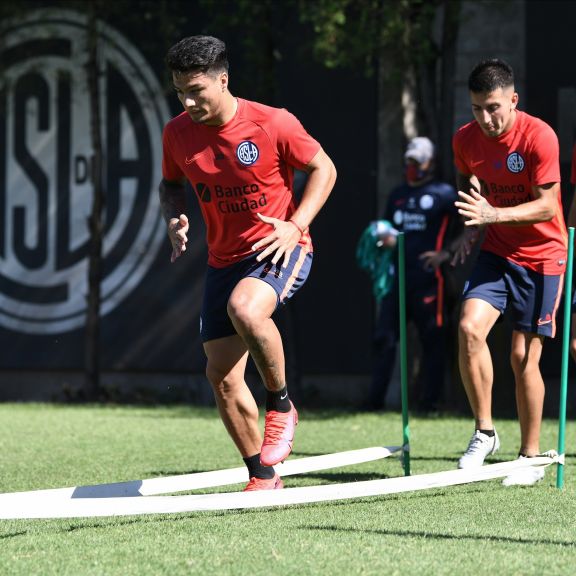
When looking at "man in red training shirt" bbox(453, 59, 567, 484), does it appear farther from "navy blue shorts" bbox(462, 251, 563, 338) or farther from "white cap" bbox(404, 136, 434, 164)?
"white cap" bbox(404, 136, 434, 164)

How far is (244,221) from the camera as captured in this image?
231 inches

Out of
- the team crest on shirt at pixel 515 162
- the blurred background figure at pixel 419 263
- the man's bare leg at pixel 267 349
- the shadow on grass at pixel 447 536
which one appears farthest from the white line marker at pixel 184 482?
the blurred background figure at pixel 419 263

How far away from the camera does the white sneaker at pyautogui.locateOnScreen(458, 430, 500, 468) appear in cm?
657

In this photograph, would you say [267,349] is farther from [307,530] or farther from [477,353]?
[477,353]

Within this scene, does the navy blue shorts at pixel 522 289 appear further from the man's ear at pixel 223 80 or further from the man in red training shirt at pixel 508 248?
the man's ear at pixel 223 80

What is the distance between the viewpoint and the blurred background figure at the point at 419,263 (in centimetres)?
1088

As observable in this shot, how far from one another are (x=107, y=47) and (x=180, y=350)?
3229 mm

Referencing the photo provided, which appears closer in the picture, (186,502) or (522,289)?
(186,502)

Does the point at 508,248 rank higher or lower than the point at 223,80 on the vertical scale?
lower

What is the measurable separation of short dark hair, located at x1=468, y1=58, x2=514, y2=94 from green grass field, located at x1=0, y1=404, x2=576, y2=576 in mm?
1968

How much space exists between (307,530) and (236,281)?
1380mm

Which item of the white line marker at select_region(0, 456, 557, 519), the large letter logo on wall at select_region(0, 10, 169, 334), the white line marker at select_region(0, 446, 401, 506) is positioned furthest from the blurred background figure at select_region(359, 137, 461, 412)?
the white line marker at select_region(0, 456, 557, 519)

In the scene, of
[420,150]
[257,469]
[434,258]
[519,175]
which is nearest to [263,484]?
[257,469]

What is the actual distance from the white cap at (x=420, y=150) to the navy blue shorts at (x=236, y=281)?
4.93 metres
